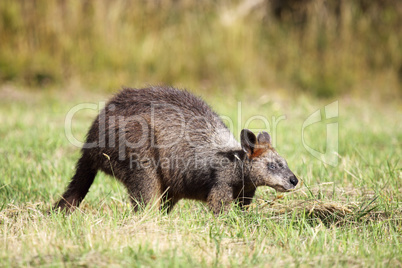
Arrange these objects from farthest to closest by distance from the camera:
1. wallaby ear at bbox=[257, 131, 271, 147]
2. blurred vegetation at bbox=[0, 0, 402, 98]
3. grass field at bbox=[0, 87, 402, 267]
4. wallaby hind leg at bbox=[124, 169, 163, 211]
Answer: blurred vegetation at bbox=[0, 0, 402, 98]
wallaby ear at bbox=[257, 131, 271, 147]
wallaby hind leg at bbox=[124, 169, 163, 211]
grass field at bbox=[0, 87, 402, 267]

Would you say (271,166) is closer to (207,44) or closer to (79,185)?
(79,185)

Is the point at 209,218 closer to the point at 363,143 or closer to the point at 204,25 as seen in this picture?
the point at 363,143

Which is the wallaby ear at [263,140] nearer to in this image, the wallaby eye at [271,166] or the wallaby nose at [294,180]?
the wallaby eye at [271,166]

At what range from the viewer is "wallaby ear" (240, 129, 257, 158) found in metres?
4.27

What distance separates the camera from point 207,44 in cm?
1020

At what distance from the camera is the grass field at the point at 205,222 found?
2.79 m

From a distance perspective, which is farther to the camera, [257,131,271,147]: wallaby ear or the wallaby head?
[257,131,271,147]: wallaby ear

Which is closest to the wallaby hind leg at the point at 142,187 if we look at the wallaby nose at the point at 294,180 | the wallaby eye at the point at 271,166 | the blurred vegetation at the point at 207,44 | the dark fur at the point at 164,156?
the dark fur at the point at 164,156

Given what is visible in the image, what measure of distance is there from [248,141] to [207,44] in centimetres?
619

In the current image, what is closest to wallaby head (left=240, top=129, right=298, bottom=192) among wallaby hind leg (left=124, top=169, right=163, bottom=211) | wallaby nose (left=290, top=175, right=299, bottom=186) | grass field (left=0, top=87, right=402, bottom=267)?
wallaby nose (left=290, top=175, right=299, bottom=186)

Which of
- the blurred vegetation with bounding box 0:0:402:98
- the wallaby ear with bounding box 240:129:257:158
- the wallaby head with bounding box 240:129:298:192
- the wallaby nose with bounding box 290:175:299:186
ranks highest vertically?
the blurred vegetation with bounding box 0:0:402:98

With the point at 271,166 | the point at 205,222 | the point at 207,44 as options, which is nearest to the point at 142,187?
the point at 205,222

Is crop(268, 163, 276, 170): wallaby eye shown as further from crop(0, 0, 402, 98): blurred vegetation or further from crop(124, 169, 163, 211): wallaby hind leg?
crop(0, 0, 402, 98): blurred vegetation

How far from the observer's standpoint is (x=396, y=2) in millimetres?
11664
